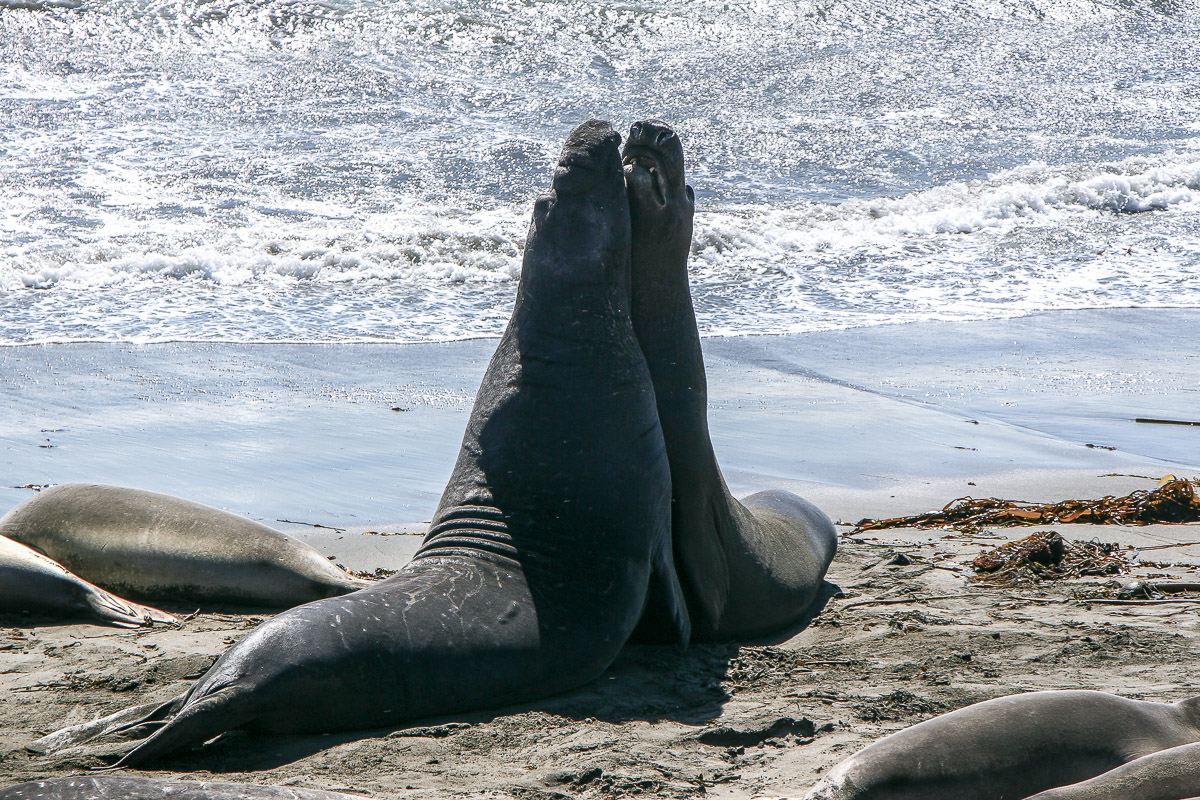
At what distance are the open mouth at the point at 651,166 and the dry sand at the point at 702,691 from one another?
4.92 feet

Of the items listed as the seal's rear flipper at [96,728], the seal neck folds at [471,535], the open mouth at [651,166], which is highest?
the open mouth at [651,166]

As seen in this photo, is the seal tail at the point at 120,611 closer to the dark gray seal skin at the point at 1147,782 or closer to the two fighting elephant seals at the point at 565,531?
the two fighting elephant seals at the point at 565,531

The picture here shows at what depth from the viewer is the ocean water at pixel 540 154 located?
1023cm

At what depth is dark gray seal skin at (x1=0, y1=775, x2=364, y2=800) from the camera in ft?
6.99

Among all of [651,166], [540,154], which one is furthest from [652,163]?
[540,154]

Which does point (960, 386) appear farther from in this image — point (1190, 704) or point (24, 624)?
point (24, 624)

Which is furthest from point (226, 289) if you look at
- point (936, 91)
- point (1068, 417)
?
point (936, 91)

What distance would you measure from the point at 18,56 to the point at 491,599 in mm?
16410

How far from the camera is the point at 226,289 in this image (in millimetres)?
10156

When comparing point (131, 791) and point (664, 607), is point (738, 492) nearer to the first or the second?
point (664, 607)

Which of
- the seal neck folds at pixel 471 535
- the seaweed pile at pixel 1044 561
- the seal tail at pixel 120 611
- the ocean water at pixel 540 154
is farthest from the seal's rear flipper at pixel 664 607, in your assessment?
the ocean water at pixel 540 154

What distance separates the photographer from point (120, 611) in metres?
4.08

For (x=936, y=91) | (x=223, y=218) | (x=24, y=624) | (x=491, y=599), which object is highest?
(x=936, y=91)

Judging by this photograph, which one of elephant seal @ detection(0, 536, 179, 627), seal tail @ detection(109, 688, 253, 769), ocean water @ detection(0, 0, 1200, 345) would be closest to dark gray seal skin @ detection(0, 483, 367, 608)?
elephant seal @ detection(0, 536, 179, 627)
